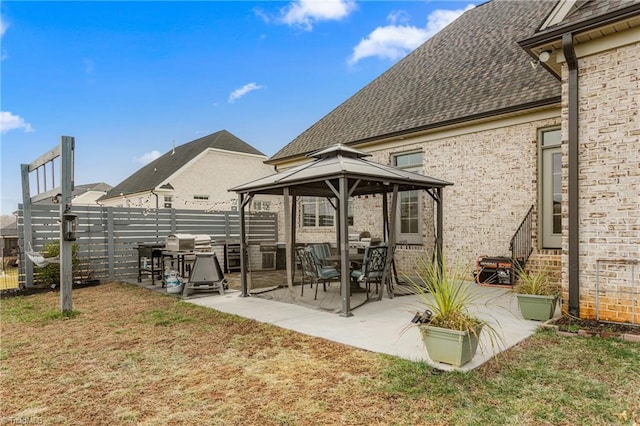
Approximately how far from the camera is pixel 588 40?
190 inches

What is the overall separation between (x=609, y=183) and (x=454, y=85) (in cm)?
618

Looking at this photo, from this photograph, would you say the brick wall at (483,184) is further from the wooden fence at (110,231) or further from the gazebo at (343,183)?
the wooden fence at (110,231)

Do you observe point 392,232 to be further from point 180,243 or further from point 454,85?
point 454,85

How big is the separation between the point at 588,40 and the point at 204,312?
6.61m

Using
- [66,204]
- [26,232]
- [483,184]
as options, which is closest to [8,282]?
[26,232]

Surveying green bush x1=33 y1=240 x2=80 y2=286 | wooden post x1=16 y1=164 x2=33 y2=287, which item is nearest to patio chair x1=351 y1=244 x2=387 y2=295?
green bush x1=33 y1=240 x2=80 y2=286

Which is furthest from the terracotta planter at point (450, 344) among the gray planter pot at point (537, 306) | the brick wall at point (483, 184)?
the brick wall at point (483, 184)

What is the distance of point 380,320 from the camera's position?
5363mm

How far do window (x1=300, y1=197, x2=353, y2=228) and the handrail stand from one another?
603 centimetres

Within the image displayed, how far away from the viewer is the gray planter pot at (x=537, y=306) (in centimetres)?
505

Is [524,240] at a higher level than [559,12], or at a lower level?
lower

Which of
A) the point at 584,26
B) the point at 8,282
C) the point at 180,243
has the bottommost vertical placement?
the point at 8,282

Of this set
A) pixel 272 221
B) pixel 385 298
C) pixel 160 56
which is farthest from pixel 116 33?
pixel 385 298

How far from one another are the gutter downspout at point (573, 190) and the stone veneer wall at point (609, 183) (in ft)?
0.20
